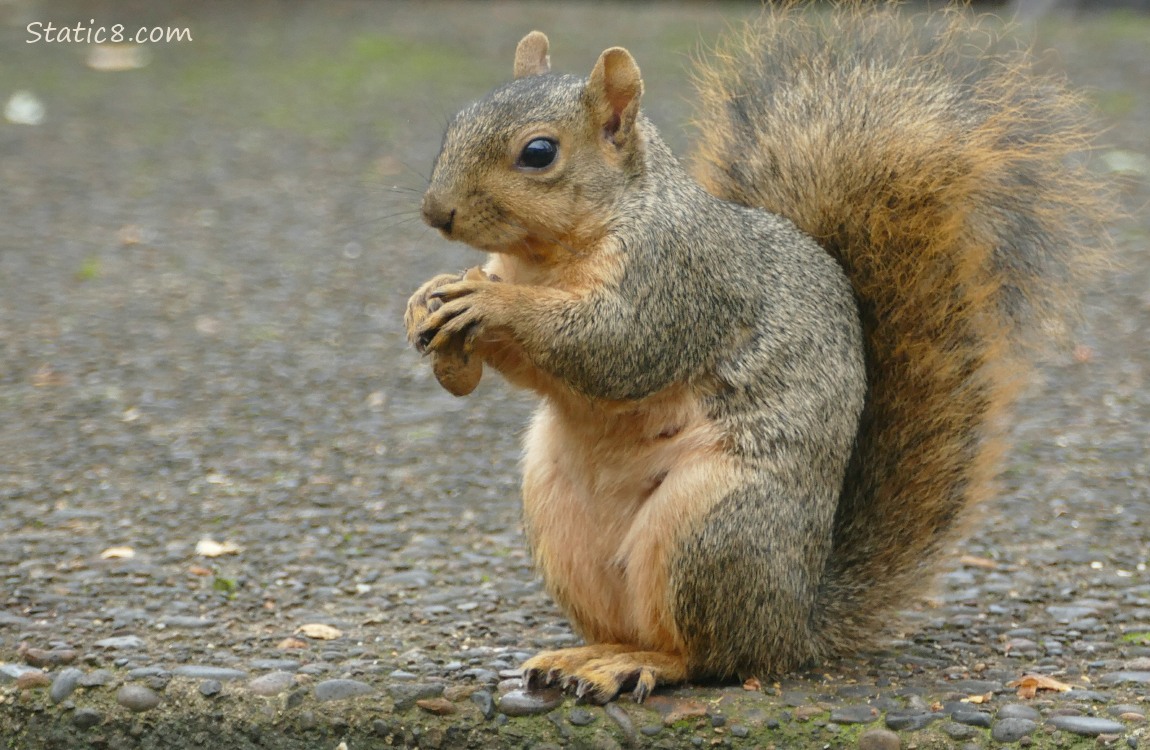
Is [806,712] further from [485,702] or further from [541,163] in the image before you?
[541,163]

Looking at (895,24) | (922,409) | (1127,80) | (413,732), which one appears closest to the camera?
(413,732)

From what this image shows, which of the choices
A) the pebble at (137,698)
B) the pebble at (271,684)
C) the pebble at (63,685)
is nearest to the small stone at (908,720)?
the pebble at (271,684)

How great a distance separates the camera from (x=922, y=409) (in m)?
2.39

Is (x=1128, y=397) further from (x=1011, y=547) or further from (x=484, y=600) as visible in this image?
(x=484, y=600)

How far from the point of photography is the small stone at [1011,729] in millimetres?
2053

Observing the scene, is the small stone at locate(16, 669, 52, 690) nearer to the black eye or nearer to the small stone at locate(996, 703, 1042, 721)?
the black eye

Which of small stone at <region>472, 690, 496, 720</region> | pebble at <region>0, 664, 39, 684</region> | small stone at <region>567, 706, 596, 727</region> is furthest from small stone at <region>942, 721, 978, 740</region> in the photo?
pebble at <region>0, 664, 39, 684</region>

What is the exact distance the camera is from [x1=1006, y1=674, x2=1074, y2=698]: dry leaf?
7.26 ft

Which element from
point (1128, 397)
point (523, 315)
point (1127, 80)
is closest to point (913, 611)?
point (523, 315)

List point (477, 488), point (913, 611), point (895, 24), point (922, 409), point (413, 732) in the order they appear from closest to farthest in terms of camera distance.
Result: point (413, 732) → point (922, 409) → point (913, 611) → point (895, 24) → point (477, 488)

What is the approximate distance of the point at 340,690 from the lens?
2146 mm

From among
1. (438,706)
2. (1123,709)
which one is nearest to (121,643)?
(438,706)

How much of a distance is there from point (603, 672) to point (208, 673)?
0.59 m

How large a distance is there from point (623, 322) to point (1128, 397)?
205cm
